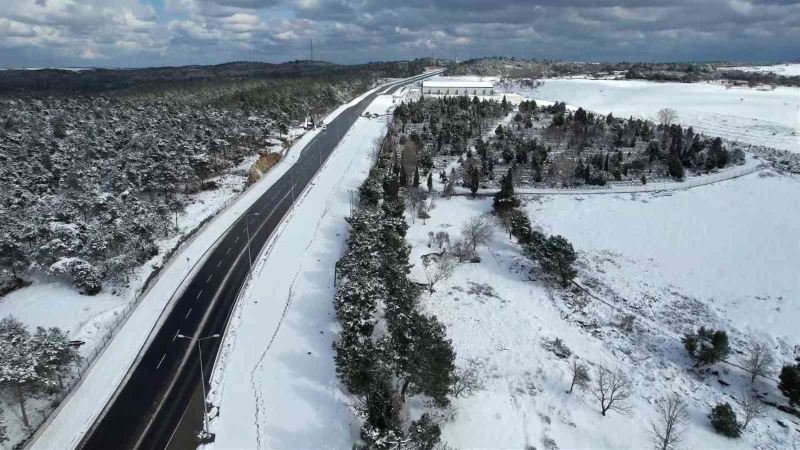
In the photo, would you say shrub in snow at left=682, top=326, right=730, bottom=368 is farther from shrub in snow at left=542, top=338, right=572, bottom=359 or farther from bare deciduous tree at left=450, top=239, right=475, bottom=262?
bare deciduous tree at left=450, top=239, right=475, bottom=262

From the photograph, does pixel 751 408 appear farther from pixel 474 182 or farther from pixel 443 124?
pixel 443 124

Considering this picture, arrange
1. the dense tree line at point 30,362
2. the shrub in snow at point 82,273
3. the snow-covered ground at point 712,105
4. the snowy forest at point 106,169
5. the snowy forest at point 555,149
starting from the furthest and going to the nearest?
the snow-covered ground at point 712,105 → the snowy forest at point 555,149 → the snowy forest at point 106,169 → the shrub in snow at point 82,273 → the dense tree line at point 30,362

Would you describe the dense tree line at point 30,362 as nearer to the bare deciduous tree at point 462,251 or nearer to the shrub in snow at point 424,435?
the shrub in snow at point 424,435

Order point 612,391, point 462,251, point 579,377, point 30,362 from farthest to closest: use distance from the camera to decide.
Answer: point 462,251 → point 579,377 → point 612,391 → point 30,362

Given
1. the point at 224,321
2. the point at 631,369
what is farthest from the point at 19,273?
the point at 631,369

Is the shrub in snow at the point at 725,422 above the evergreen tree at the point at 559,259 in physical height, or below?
below

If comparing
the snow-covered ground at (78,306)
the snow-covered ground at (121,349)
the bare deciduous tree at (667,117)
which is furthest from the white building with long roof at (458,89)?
the snow-covered ground at (78,306)

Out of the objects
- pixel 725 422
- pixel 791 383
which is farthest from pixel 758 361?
pixel 725 422
